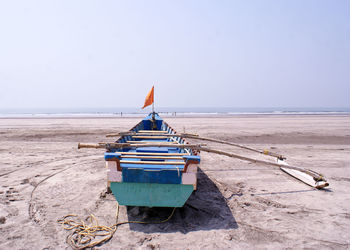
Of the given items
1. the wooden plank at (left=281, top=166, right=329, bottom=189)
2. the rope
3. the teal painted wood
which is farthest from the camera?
the wooden plank at (left=281, top=166, right=329, bottom=189)

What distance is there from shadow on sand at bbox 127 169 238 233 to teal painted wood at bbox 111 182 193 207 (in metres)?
0.43

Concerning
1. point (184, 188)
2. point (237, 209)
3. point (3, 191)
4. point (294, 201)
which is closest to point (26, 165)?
point (3, 191)

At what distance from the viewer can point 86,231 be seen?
3770 millimetres

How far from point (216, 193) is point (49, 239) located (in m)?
3.71

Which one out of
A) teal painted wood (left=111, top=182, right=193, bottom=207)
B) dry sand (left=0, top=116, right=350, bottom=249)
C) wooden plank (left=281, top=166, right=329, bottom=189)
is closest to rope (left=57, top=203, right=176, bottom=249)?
dry sand (left=0, top=116, right=350, bottom=249)

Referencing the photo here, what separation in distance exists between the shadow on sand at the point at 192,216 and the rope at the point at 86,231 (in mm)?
145

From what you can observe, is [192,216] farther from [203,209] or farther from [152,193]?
[152,193]

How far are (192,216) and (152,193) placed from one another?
1.06m

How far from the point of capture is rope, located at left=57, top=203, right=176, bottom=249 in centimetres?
349

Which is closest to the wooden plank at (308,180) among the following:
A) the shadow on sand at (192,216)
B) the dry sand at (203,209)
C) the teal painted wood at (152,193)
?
the dry sand at (203,209)

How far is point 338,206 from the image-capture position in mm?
4859

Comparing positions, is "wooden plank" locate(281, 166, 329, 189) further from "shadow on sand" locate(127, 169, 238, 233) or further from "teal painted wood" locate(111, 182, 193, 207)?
"teal painted wood" locate(111, 182, 193, 207)

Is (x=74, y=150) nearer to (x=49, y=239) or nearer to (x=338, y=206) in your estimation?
(x=49, y=239)

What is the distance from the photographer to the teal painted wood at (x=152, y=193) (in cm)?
389
